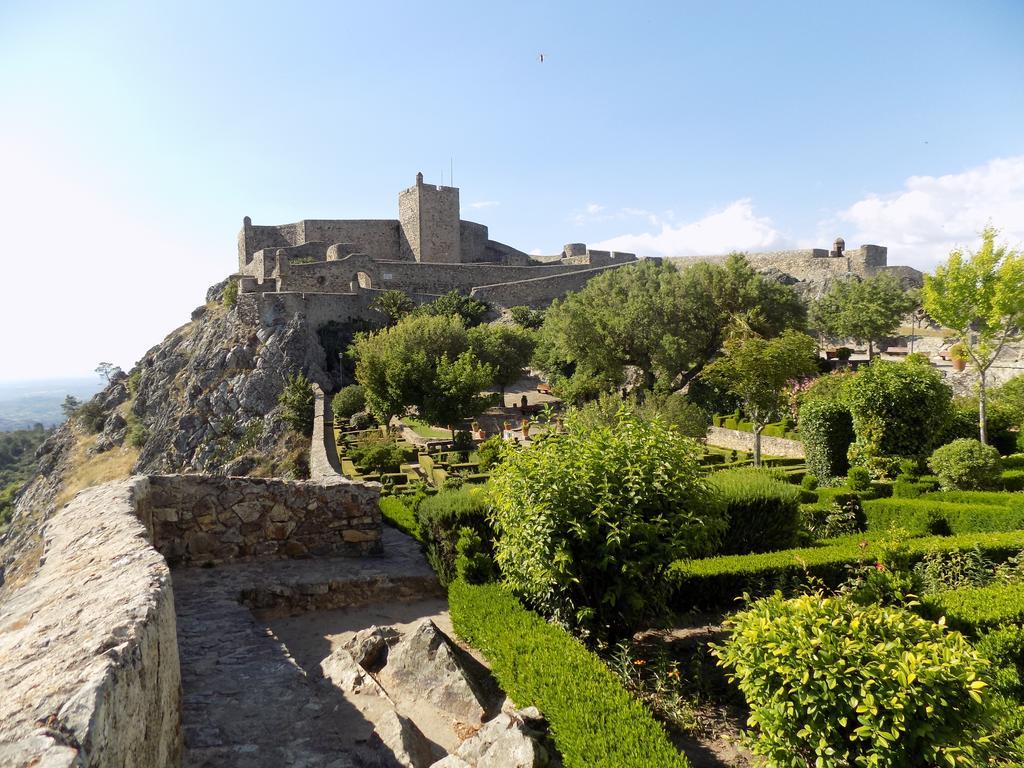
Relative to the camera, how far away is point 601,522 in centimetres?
589

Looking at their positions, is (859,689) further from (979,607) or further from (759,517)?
(759,517)

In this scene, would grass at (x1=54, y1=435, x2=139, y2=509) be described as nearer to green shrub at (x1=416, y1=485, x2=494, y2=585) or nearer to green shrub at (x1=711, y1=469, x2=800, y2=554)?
green shrub at (x1=416, y1=485, x2=494, y2=585)

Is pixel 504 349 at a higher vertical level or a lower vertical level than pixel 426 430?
higher

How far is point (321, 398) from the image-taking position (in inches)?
1312

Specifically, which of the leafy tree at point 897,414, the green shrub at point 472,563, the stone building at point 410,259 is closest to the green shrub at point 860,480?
the leafy tree at point 897,414

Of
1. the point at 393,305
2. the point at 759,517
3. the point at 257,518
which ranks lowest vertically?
the point at 759,517

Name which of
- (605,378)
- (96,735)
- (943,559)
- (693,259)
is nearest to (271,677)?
(96,735)

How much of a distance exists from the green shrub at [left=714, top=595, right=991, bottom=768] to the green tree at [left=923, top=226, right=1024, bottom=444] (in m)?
16.8

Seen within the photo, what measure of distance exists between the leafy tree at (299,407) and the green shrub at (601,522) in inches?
1083

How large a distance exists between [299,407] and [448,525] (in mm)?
26035

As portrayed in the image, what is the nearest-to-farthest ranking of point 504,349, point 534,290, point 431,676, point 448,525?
point 431,676 → point 448,525 → point 504,349 → point 534,290

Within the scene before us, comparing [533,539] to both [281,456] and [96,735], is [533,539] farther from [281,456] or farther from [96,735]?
[281,456]

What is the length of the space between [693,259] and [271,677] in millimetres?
53673

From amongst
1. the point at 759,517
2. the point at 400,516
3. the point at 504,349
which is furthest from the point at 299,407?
the point at 759,517
